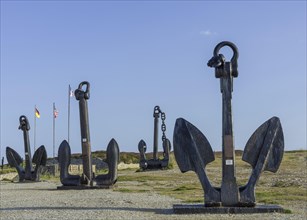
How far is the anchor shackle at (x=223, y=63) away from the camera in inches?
353

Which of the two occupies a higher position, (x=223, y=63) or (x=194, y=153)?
(x=223, y=63)

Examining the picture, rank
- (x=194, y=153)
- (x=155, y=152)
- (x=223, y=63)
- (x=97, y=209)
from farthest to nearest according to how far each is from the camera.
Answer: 1. (x=155, y=152)
2. (x=97, y=209)
3. (x=223, y=63)
4. (x=194, y=153)

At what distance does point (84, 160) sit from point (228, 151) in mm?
6443

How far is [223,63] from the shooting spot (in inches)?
354

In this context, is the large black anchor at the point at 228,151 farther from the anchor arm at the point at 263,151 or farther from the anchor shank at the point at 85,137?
the anchor shank at the point at 85,137

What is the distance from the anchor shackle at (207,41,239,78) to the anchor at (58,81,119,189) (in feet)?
18.6

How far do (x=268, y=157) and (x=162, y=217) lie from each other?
2070 millimetres

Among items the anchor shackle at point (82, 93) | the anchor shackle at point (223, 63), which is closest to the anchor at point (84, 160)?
the anchor shackle at point (82, 93)

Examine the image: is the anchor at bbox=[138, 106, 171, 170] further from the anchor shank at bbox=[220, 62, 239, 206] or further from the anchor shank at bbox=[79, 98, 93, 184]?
the anchor shank at bbox=[220, 62, 239, 206]

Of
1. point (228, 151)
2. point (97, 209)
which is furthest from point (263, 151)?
point (97, 209)

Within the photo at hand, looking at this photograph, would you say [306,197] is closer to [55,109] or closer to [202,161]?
[202,161]

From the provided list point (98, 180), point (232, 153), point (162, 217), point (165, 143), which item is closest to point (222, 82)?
point (232, 153)

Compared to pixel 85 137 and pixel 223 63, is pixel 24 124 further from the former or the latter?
pixel 223 63

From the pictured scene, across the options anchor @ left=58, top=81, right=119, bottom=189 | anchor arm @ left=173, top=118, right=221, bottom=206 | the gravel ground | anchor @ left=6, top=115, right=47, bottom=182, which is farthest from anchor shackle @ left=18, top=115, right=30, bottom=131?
anchor arm @ left=173, top=118, right=221, bottom=206
